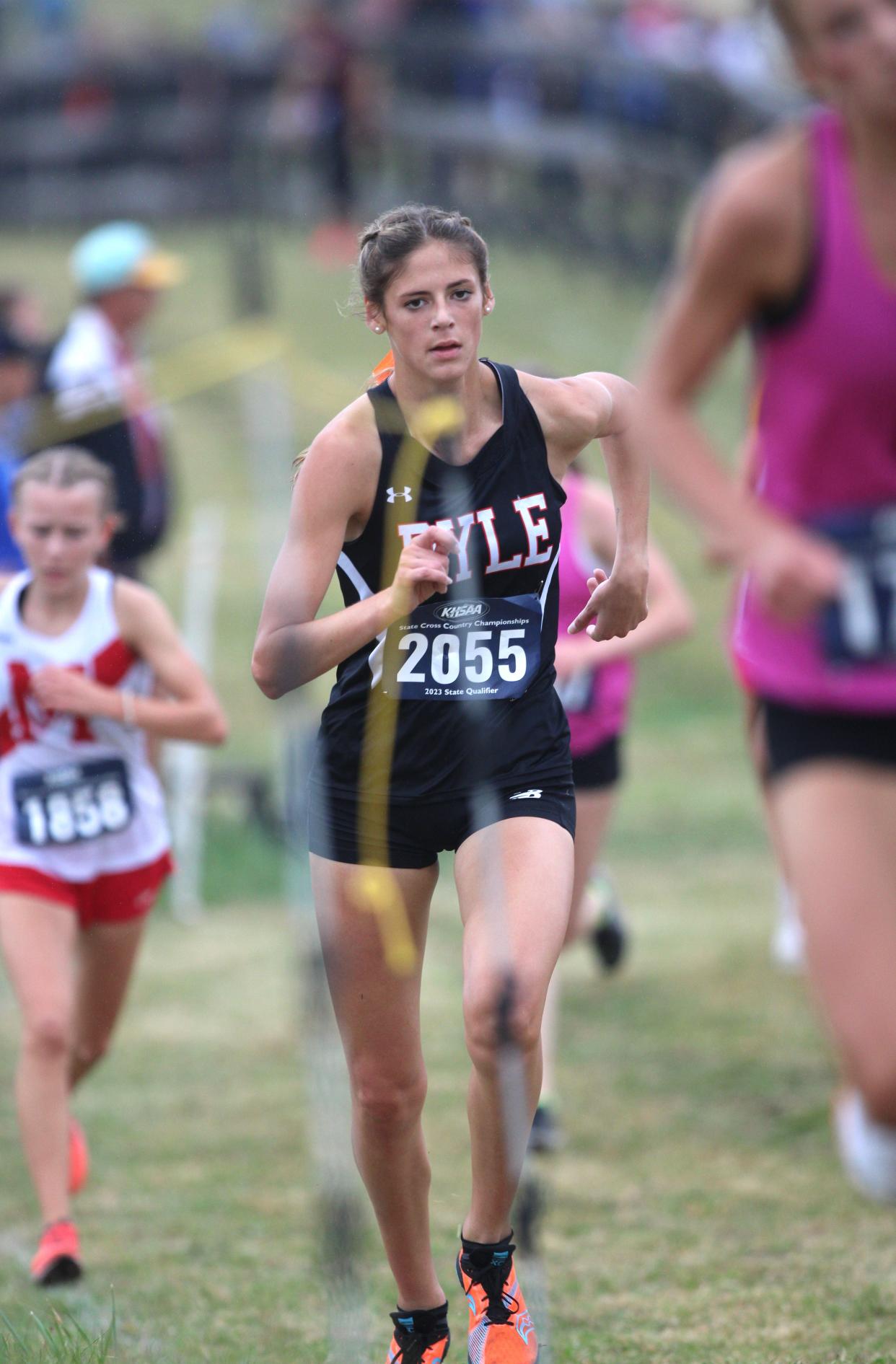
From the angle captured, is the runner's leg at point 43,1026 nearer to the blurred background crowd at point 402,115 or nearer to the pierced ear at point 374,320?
the pierced ear at point 374,320

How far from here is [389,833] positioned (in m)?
3.87

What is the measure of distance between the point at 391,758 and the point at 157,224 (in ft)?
67.1

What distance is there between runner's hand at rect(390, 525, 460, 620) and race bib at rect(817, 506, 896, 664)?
0.91m

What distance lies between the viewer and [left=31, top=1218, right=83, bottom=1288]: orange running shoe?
498cm

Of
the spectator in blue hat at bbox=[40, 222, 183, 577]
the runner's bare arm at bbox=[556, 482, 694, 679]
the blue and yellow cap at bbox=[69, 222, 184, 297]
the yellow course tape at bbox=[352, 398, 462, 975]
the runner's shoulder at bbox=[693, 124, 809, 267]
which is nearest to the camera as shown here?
the runner's shoulder at bbox=[693, 124, 809, 267]

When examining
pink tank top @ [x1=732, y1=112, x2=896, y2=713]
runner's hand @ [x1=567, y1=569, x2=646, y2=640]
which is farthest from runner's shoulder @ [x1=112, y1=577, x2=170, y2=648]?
pink tank top @ [x1=732, y1=112, x2=896, y2=713]

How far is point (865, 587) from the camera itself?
2.84 m

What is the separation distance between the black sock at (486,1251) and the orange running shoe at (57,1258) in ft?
5.26

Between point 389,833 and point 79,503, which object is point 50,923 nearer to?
point 79,503

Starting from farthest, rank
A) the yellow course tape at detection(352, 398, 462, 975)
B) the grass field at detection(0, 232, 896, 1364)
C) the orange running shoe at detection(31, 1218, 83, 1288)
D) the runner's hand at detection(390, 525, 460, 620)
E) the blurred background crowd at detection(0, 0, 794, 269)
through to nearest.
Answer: the blurred background crowd at detection(0, 0, 794, 269)
the orange running shoe at detection(31, 1218, 83, 1288)
the grass field at detection(0, 232, 896, 1364)
the yellow course tape at detection(352, 398, 462, 975)
the runner's hand at detection(390, 525, 460, 620)

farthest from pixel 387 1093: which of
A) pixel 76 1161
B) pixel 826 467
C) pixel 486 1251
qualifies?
pixel 76 1161

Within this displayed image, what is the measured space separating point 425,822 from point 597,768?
8.20 ft

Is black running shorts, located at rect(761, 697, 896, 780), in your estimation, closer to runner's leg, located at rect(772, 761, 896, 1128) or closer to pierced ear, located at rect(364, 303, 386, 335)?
runner's leg, located at rect(772, 761, 896, 1128)

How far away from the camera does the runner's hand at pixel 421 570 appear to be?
3.56m
